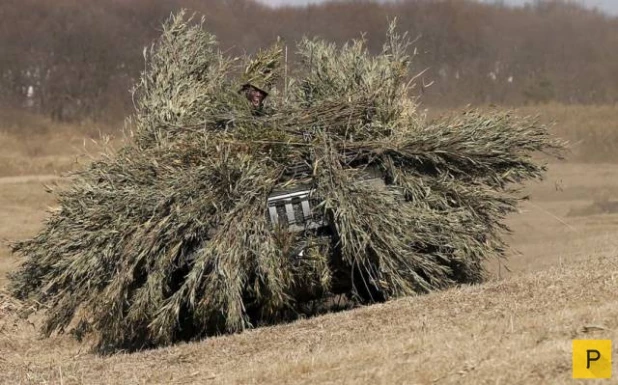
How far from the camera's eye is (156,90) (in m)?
11.9

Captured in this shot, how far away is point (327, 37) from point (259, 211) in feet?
97.7

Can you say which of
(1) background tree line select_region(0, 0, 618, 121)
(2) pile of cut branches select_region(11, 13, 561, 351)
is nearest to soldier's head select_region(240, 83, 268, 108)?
(2) pile of cut branches select_region(11, 13, 561, 351)

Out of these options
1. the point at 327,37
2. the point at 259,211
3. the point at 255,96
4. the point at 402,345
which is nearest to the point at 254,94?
the point at 255,96

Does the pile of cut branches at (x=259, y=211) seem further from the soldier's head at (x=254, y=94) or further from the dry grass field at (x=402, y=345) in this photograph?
the dry grass field at (x=402, y=345)

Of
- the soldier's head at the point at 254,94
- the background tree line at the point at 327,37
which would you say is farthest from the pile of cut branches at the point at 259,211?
the background tree line at the point at 327,37

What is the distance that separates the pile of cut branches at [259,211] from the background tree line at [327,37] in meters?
25.0

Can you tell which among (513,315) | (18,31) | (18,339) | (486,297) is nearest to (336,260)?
(486,297)

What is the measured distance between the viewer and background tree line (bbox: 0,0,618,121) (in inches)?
1527

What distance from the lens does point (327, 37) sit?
39344mm

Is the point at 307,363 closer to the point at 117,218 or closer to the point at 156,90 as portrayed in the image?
the point at 117,218

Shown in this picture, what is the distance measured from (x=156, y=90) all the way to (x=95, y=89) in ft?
103

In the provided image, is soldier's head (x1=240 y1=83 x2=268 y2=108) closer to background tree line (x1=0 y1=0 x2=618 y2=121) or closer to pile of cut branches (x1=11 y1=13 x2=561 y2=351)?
pile of cut branches (x1=11 y1=13 x2=561 y2=351)

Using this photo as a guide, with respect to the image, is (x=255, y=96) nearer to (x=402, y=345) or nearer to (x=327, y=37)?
(x=402, y=345)

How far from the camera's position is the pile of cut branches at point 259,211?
10000 millimetres
